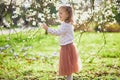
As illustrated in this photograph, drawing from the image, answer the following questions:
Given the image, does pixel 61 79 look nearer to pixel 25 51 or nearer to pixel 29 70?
pixel 29 70

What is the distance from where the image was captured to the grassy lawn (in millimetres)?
7445

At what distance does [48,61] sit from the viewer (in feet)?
29.6

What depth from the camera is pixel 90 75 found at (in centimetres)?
746

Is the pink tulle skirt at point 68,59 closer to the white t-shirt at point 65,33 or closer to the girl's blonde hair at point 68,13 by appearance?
the white t-shirt at point 65,33

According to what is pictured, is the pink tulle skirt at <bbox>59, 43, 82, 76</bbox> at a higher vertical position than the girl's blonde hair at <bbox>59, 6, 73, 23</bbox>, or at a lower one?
lower

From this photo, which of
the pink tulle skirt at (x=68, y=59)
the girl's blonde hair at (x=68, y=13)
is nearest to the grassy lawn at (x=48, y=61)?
the pink tulle skirt at (x=68, y=59)

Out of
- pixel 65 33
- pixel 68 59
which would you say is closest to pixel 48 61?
pixel 68 59

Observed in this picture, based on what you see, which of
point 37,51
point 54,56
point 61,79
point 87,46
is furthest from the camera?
point 87,46

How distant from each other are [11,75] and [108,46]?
440cm

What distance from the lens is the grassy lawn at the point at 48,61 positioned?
7.45 meters

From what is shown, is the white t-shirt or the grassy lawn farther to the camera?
the grassy lawn

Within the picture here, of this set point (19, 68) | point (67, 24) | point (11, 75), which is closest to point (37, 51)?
point (19, 68)

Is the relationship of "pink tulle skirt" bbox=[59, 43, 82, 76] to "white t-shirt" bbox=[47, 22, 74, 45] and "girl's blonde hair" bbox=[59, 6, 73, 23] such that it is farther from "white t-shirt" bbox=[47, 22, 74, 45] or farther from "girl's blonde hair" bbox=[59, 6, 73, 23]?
"girl's blonde hair" bbox=[59, 6, 73, 23]

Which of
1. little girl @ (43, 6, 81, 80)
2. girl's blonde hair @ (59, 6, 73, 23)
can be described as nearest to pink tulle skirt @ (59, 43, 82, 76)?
little girl @ (43, 6, 81, 80)
